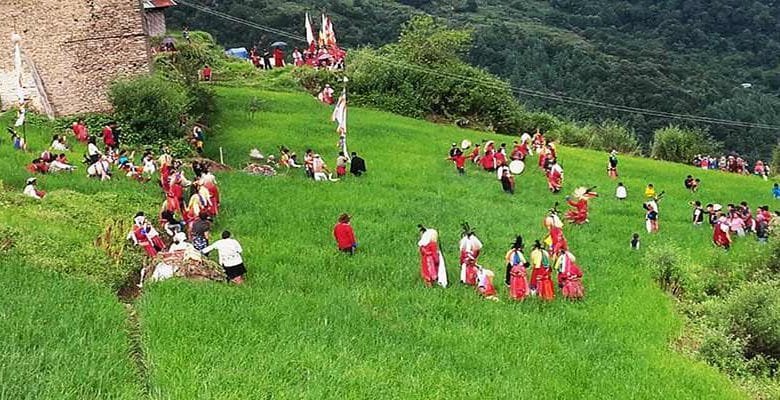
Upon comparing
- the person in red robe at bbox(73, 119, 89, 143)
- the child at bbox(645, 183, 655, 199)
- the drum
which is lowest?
the child at bbox(645, 183, 655, 199)

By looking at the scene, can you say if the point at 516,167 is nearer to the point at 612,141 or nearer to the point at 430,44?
the point at 430,44

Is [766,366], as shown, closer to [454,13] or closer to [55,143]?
[55,143]

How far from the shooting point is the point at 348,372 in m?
12.3

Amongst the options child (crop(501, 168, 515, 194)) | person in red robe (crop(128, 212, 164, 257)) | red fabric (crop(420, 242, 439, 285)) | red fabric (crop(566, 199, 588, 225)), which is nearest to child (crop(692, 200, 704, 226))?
red fabric (crop(566, 199, 588, 225))

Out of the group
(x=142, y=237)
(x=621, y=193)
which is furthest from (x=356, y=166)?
(x=142, y=237)

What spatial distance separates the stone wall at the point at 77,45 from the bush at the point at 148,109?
87.7 inches

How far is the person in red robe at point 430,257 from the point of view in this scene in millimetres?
18172

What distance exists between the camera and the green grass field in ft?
38.7

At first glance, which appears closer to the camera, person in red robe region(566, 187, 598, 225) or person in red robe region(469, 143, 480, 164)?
person in red robe region(566, 187, 598, 225)

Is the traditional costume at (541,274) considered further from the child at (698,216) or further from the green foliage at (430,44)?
the green foliage at (430,44)

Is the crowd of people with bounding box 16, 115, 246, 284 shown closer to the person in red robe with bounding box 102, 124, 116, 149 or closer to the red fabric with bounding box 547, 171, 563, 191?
the person in red robe with bounding box 102, 124, 116, 149

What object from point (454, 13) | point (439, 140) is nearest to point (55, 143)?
point (439, 140)

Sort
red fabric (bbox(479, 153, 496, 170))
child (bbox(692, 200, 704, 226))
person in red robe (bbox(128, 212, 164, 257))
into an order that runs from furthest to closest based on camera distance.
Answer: red fabric (bbox(479, 153, 496, 170)), child (bbox(692, 200, 704, 226)), person in red robe (bbox(128, 212, 164, 257))

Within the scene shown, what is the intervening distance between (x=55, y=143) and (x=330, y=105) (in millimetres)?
17953
